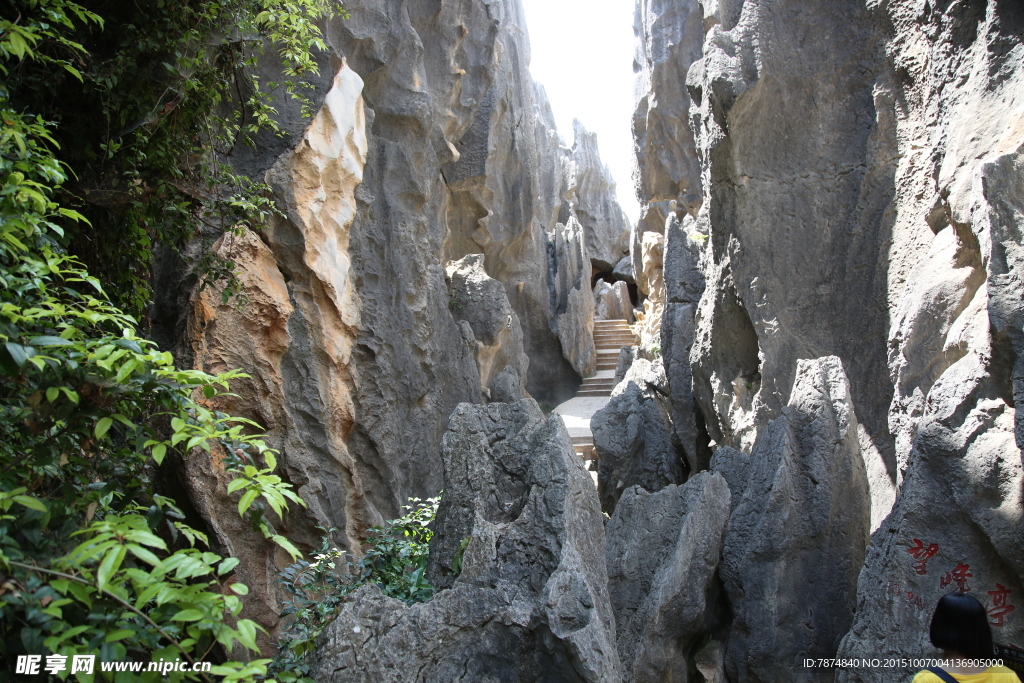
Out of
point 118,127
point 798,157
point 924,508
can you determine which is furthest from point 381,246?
point 924,508

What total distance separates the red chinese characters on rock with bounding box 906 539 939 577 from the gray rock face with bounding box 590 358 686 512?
161 inches

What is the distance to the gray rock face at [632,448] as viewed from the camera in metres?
7.39

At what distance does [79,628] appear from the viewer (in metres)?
1.32

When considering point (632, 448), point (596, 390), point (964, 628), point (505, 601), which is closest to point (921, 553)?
point (964, 628)

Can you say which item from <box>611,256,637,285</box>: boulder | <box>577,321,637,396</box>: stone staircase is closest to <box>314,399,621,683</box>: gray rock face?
<box>577,321,637,396</box>: stone staircase

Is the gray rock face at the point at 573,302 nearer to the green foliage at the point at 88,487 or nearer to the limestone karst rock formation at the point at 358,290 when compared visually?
the limestone karst rock formation at the point at 358,290

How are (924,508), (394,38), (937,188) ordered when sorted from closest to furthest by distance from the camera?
(924,508), (937,188), (394,38)

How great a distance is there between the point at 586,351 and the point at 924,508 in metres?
13.6

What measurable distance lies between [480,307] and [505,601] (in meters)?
→ 8.41

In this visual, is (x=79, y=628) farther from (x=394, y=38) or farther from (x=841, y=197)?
(x=394, y=38)

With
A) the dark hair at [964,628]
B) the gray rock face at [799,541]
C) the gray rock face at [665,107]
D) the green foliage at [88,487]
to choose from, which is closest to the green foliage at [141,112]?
the green foliage at [88,487]

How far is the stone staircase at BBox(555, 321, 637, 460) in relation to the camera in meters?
11.0

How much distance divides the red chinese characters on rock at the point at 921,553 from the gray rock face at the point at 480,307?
7474 mm

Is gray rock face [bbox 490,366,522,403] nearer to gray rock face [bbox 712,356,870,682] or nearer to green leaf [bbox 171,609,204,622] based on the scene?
gray rock face [bbox 712,356,870,682]
